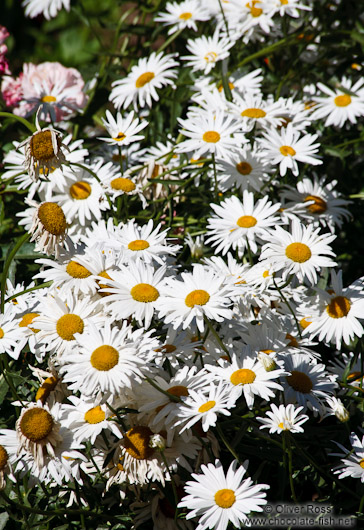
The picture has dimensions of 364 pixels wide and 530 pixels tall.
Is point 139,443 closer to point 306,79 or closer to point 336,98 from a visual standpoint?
point 336,98

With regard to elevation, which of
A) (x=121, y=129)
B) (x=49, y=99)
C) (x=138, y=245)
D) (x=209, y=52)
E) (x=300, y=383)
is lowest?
(x=300, y=383)

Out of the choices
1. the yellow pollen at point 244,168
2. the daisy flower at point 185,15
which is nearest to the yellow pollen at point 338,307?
the yellow pollen at point 244,168

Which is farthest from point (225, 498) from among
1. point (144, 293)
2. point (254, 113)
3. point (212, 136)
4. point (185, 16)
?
point (185, 16)

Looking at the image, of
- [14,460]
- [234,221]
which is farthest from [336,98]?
[14,460]

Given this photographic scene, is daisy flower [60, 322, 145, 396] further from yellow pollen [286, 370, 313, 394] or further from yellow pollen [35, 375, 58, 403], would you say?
yellow pollen [286, 370, 313, 394]

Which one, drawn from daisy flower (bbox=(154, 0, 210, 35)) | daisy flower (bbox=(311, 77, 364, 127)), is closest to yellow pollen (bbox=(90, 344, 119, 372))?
daisy flower (bbox=(311, 77, 364, 127))

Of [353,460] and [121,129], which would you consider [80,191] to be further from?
[353,460]

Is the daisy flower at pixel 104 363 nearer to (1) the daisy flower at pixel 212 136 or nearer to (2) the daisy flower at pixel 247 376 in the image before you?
(2) the daisy flower at pixel 247 376
